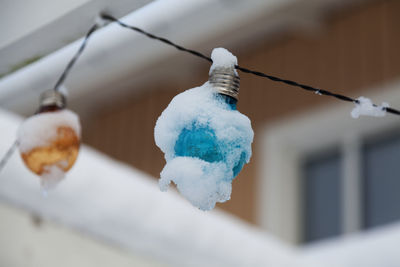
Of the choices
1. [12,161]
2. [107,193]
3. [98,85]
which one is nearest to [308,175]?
[98,85]

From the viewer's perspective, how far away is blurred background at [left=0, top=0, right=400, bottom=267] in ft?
12.6

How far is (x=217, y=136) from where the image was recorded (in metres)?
A: 1.60

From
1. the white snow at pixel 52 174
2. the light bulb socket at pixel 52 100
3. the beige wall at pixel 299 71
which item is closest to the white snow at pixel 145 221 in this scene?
the light bulb socket at pixel 52 100

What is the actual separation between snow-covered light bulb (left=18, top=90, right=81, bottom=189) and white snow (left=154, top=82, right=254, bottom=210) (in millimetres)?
489

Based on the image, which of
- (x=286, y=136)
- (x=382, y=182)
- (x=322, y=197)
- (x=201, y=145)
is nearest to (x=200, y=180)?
(x=201, y=145)

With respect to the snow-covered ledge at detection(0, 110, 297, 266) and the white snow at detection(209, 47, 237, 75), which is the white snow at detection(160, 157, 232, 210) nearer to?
the white snow at detection(209, 47, 237, 75)

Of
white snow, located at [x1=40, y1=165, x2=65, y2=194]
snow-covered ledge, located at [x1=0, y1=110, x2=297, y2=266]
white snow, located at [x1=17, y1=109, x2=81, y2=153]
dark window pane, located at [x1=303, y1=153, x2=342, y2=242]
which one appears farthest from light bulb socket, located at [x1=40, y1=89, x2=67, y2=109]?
dark window pane, located at [x1=303, y1=153, x2=342, y2=242]

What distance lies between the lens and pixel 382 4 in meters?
5.89

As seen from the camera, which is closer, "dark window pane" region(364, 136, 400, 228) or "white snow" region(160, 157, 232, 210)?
"white snow" region(160, 157, 232, 210)

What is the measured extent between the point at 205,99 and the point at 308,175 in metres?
4.59

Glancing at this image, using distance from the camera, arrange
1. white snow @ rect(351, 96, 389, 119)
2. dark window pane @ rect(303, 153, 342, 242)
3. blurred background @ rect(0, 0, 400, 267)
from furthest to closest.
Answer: dark window pane @ rect(303, 153, 342, 242)
blurred background @ rect(0, 0, 400, 267)
white snow @ rect(351, 96, 389, 119)

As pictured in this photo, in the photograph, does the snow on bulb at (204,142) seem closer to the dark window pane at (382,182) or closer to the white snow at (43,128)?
the white snow at (43,128)

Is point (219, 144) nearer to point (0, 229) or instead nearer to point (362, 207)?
point (0, 229)

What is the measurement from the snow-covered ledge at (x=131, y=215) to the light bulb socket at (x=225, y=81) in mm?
1609
